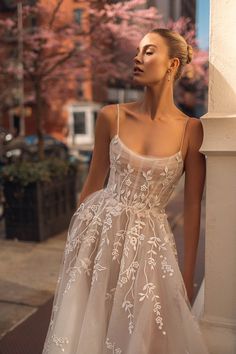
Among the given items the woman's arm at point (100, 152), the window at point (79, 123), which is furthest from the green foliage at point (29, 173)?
the window at point (79, 123)

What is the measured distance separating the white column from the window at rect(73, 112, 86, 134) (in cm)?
3324

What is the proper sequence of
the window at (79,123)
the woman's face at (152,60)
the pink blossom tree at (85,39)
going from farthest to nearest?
the window at (79,123)
the pink blossom tree at (85,39)
the woman's face at (152,60)

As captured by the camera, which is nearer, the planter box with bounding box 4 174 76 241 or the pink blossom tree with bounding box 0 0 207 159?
the planter box with bounding box 4 174 76 241

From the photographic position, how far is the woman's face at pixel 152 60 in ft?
5.89

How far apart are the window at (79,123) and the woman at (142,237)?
33.4 meters

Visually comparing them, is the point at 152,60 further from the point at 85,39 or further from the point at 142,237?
the point at 85,39

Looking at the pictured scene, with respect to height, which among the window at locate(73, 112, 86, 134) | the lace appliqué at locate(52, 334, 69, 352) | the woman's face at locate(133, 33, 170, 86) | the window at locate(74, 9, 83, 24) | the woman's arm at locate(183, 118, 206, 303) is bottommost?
the window at locate(73, 112, 86, 134)

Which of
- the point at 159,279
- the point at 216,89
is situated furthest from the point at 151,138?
the point at 159,279

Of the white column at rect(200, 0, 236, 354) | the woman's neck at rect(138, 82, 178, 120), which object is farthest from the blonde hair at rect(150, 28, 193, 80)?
the white column at rect(200, 0, 236, 354)

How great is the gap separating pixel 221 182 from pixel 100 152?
0.65 meters

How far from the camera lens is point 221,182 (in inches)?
81.6

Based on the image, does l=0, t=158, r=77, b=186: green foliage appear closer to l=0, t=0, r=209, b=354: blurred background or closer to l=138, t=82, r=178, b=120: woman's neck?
l=0, t=0, r=209, b=354: blurred background

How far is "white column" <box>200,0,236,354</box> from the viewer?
6.61ft

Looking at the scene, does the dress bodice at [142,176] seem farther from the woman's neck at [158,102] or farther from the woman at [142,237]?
the woman's neck at [158,102]
